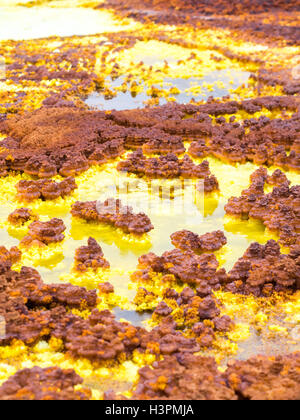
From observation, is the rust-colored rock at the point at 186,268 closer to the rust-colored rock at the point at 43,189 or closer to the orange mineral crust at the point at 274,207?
the orange mineral crust at the point at 274,207

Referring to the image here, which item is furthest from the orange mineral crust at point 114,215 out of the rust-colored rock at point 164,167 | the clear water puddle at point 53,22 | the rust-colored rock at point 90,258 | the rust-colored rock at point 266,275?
the clear water puddle at point 53,22

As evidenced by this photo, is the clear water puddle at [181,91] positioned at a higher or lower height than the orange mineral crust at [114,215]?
higher

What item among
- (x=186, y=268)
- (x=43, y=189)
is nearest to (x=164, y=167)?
(x=43, y=189)

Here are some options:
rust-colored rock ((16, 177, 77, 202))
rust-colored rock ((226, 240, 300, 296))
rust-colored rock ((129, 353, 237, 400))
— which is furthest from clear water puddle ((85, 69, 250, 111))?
rust-colored rock ((129, 353, 237, 400))

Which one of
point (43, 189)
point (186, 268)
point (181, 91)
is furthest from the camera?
point (181, 91)

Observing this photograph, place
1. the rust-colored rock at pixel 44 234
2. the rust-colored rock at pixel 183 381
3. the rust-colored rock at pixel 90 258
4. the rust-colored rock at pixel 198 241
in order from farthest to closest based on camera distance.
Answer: the rust-colored rock at pixel 44 234, the rust-colored rock at pixel 198 241, the rust-colored rock at pixel 90 258, the rust-colored rock at pixel 183 381

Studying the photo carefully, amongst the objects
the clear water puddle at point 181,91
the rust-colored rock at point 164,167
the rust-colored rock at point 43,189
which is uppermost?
the clear water puddle at point 181,91

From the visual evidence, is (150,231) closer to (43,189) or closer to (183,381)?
(43,189)

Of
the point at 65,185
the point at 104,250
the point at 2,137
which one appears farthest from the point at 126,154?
the point at 104,250

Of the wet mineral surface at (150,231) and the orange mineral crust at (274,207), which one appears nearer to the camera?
the wet mineral surface at (150,231)

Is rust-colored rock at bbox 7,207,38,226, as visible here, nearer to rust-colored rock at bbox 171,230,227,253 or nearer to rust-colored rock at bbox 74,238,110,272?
rust-colored rock at bbox 74,238,110,272

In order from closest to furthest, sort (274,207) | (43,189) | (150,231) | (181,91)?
(150,231)
(274,207)
(43,189)
(181,91)
